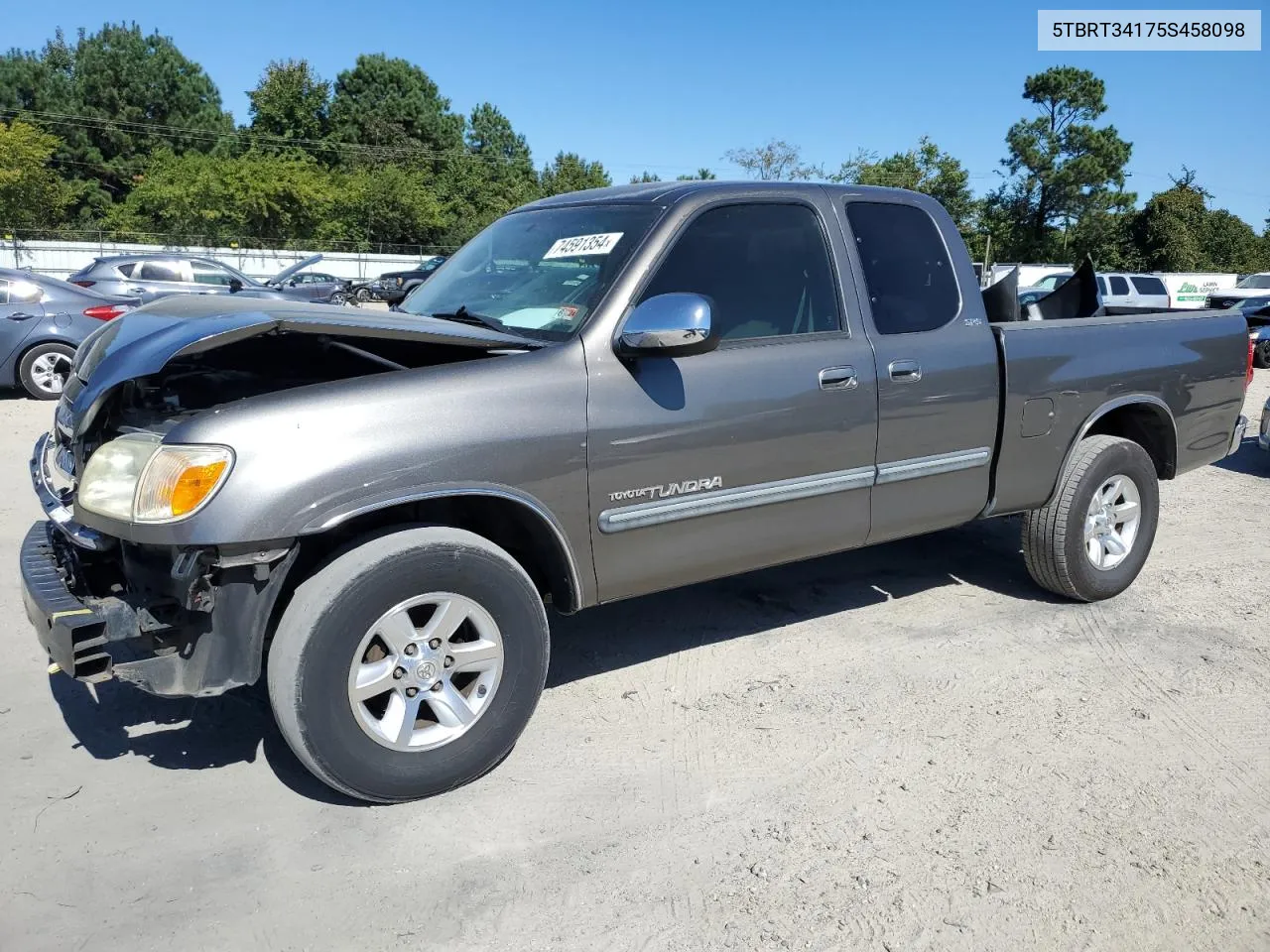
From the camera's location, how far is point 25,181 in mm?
45156

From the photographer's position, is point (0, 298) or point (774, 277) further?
point (0, 298)

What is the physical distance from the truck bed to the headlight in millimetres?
3311

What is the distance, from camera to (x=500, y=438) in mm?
3078

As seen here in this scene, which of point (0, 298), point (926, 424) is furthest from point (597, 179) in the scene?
point (926, 424)

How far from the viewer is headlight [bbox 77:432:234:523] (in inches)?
106

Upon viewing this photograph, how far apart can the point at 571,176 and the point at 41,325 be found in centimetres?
6639

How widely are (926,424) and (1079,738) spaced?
4.49ft

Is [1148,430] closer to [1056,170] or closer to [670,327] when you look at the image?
[670,327]

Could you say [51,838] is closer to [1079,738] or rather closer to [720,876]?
[720,876]

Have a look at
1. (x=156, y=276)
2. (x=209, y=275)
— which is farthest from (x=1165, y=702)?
(x=209, y=275)

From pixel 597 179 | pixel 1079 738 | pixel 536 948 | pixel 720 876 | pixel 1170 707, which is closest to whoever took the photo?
pixel 536 948

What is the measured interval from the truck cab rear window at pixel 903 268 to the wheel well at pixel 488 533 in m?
1.72

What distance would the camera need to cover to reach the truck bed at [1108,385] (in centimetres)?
446

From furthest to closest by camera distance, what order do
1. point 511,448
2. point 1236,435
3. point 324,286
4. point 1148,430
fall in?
1. point 324,286
2. point 1236,435
3. point 1148,430
4. point 511,448
